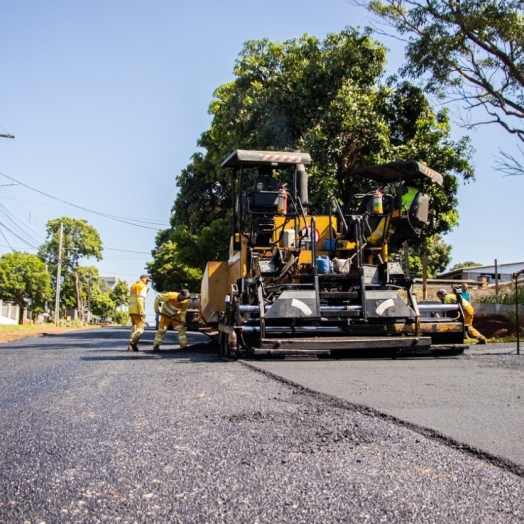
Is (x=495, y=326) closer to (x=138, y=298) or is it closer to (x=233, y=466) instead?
(x=138, y=298)

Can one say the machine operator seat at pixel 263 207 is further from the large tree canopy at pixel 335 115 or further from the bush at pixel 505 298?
the bush at pixel 505 298

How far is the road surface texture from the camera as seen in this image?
2840mm

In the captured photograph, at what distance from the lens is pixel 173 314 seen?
13.3 meters

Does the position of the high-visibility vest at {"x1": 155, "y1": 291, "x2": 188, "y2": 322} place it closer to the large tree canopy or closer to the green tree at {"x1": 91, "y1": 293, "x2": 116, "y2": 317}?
the large tree canopy

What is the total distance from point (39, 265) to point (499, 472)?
68.4 metres

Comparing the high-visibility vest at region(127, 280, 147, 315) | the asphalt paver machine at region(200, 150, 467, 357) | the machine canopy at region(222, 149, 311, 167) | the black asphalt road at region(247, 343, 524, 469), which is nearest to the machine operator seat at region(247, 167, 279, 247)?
the asphalt paver machine at region(200, 150, 467, 357)

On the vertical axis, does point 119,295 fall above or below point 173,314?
above

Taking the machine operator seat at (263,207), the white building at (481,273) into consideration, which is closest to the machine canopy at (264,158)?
the machine operator seat at (263,207)

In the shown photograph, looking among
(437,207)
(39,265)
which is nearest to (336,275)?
(437,207)

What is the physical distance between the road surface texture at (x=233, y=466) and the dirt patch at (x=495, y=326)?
44.6ft

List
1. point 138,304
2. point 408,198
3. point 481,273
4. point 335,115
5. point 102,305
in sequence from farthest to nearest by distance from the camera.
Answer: point 102,305, point 481,273, point 335,115, point 138,304, point 408,198

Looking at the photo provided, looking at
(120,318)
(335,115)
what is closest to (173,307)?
(335,115)

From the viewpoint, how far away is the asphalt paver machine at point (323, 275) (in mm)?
9273

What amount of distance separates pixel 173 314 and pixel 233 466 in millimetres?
9936
